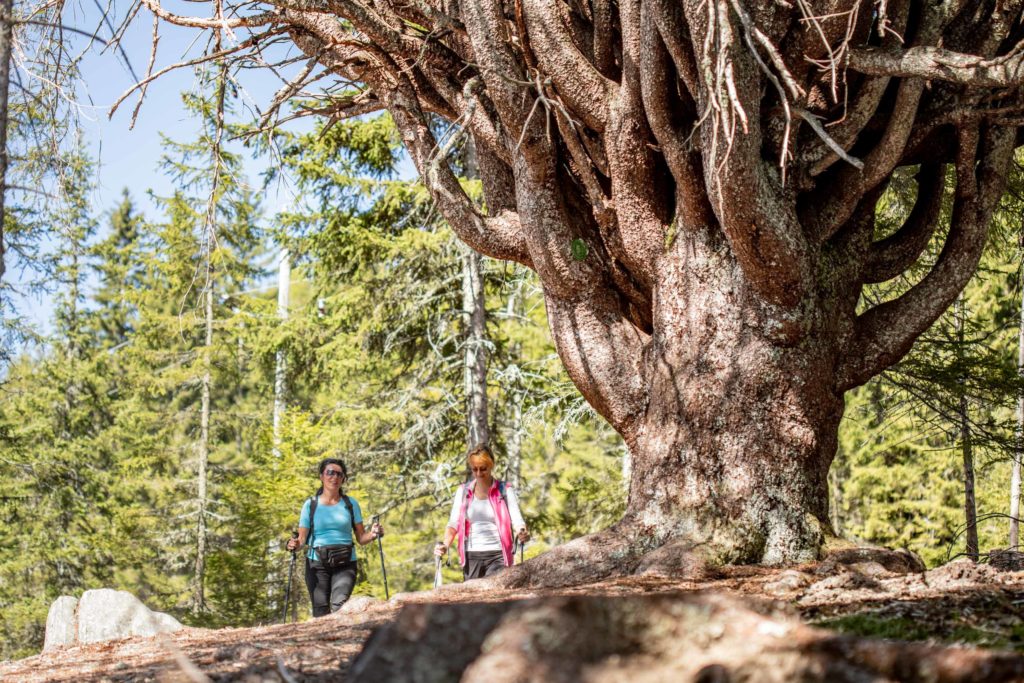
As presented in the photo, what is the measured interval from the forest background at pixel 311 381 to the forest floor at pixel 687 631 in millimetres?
3185

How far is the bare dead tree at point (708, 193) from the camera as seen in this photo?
5.05m

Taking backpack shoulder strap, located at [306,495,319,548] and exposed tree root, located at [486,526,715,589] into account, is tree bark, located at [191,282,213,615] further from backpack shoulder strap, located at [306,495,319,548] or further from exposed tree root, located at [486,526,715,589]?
exposed tree root, located at [486,526,715,589]

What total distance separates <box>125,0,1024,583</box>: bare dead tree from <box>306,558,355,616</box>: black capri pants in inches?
88.0

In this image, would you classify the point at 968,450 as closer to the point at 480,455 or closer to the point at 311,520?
the point at 480,455

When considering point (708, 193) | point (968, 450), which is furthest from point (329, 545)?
point (968, 450)

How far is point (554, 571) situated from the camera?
504 cm

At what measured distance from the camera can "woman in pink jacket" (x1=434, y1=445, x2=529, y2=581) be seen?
6.55 meters

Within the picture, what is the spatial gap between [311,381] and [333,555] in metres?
10.5

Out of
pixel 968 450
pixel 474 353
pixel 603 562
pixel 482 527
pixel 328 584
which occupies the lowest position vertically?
pixel 328 584

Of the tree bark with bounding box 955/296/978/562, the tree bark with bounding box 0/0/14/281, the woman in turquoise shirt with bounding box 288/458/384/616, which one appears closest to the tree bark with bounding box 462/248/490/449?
the woman in turquoise shirt with bounding box 288/458/384/616

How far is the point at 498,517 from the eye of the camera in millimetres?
→ 6586

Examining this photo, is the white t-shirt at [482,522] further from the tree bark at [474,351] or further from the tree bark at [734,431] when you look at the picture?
the tree bark at [474,351]

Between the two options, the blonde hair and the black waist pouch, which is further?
the black waist pouch

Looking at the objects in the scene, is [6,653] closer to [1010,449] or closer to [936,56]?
[1010,449]
